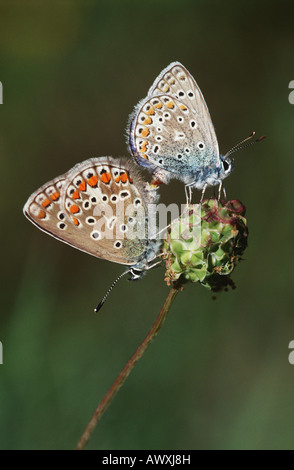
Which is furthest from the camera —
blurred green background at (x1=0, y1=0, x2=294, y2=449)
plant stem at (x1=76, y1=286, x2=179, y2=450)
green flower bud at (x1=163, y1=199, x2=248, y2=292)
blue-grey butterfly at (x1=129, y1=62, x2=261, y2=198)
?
blurred green background at (x1=0, y1=0, x2=294, y2=449)

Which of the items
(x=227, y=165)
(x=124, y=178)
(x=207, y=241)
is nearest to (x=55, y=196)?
(x=124, y=178)

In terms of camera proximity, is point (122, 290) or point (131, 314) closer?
point (131, 314)

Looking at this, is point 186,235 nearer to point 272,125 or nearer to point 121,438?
point 121,438

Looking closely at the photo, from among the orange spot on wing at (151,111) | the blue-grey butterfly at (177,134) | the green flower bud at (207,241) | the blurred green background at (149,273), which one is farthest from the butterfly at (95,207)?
Result: the blurred green background at (149,273)

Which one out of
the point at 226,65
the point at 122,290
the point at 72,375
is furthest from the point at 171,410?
the point at 226,65
